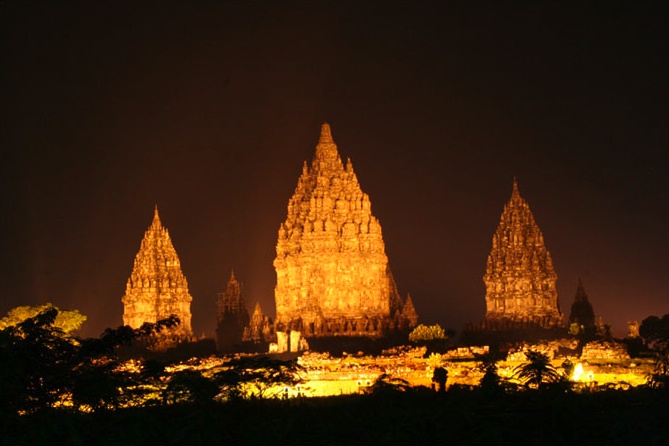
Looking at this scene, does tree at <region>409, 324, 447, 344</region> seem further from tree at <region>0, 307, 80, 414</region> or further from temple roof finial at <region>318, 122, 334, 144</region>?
tree at <region>0, 307, 80, 414</region>

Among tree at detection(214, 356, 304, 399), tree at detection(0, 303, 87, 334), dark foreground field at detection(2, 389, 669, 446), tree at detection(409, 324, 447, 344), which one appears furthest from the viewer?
tree at detection(409, 324, 447, 344)

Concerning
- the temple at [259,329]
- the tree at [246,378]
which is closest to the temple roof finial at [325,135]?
the temple at [259,329]

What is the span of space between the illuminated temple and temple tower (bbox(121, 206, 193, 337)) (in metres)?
11.6

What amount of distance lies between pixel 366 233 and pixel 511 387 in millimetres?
83664

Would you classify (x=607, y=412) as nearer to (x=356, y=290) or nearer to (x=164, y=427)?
(x=164, y=427)

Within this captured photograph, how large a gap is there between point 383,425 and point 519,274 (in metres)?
99.2

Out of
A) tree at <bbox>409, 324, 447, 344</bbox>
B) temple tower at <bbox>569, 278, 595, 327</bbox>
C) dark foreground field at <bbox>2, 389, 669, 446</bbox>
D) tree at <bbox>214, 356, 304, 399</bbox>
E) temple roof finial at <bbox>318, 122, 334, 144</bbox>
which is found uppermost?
temple roof finial at <bbox>318, 122, 334, 144</bbox>

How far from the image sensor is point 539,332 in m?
122

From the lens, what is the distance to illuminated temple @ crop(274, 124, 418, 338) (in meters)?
115

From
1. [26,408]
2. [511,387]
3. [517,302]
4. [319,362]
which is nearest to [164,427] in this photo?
[26,408]

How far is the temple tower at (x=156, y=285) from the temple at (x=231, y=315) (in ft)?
11.1

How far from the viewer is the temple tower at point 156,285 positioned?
4958 inches

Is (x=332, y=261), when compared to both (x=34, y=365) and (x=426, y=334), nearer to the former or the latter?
(x=426, y=334)

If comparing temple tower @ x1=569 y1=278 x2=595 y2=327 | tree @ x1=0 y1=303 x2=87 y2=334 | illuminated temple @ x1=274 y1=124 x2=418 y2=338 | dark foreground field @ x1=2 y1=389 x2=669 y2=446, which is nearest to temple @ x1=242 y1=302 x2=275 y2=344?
illuminated temple @ x1=274 y1=124 x2=418 y2=338
